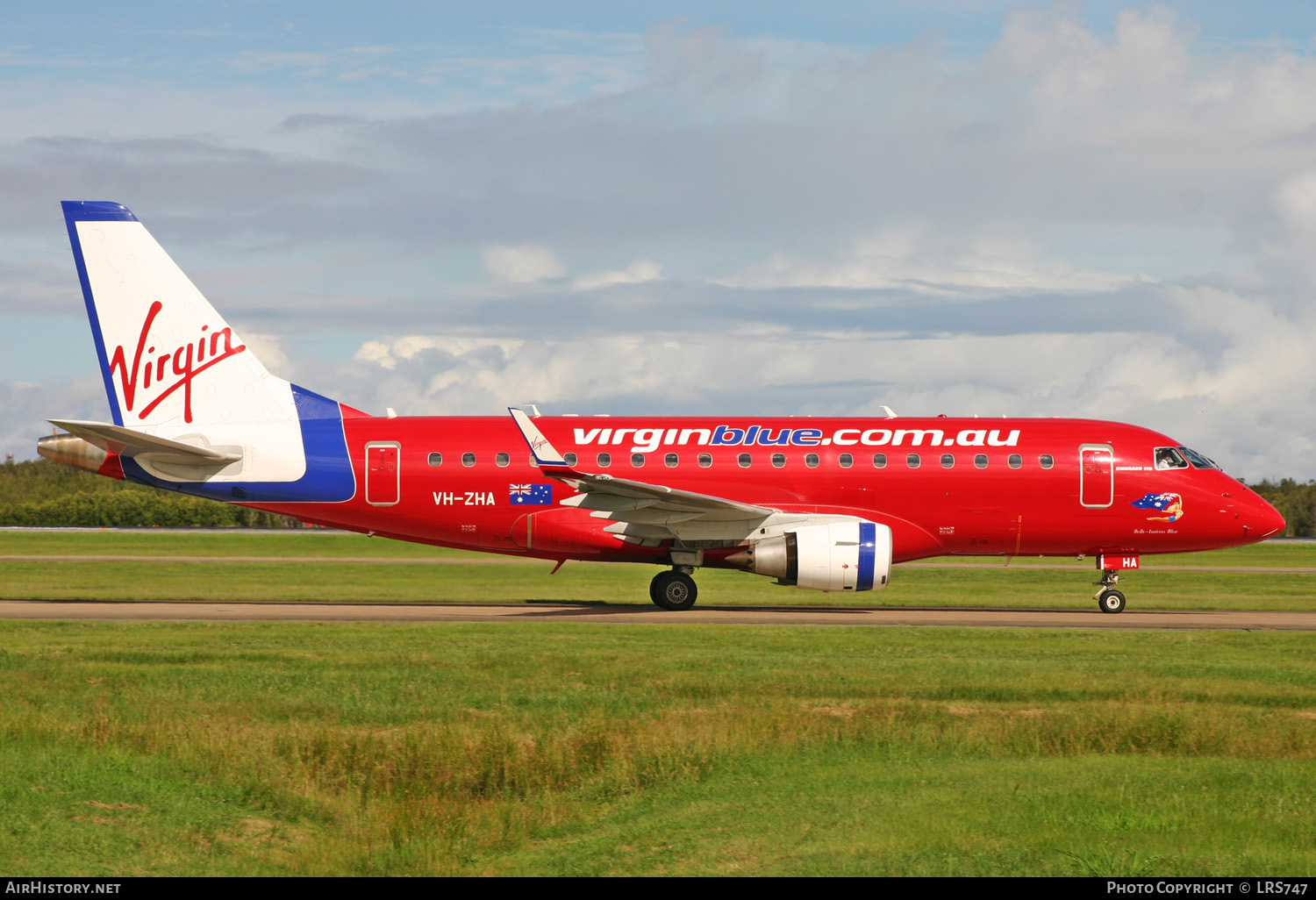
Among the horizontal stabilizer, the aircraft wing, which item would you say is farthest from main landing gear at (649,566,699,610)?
the horizontal stabilizer

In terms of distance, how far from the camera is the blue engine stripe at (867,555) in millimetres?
27594

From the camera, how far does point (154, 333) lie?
30.4 meters

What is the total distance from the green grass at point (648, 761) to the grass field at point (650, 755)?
0.05 meters

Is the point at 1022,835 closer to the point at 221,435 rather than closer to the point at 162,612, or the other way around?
the point at 162,612

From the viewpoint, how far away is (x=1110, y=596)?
98.5ft

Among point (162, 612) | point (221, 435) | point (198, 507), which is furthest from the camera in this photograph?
point (198, 507)

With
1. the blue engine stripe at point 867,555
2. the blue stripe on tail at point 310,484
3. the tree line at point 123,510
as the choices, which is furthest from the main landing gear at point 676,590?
the tree line at point 123,510

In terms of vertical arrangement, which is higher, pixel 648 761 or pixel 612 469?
pixel 612 469

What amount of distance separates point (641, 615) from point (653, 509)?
2.53 meters

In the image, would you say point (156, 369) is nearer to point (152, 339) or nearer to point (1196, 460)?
point (152, 339)

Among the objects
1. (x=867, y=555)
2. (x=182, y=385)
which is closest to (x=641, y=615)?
(x=867, y=555)
